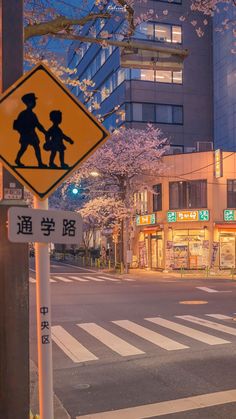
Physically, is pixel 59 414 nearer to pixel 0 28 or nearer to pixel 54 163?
pixel 54 163

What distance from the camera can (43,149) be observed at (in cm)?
426

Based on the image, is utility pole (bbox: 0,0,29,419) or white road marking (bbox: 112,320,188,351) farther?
white road marking (bbox: 112,320,188,351)

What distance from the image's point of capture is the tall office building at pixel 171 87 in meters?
51.1

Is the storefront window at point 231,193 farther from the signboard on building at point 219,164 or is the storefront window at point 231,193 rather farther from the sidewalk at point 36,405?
the sidewalk at point 36,405

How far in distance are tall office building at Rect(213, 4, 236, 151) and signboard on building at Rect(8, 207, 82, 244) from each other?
4763 cm

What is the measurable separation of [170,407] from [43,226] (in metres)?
3.89

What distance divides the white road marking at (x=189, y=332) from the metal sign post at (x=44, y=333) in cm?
755

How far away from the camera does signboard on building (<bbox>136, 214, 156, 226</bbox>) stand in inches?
1588

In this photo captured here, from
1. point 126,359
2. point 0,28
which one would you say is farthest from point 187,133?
point 0,28

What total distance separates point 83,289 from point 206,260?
15.5 m

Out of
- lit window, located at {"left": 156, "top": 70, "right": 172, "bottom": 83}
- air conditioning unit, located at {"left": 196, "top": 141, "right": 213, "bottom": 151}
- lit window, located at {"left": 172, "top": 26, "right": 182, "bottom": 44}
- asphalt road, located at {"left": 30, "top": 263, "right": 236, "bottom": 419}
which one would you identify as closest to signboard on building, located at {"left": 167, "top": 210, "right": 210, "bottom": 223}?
air conditioning unit, located at {"left": 196, "top": 141, "right": 213, "bottom": 151}

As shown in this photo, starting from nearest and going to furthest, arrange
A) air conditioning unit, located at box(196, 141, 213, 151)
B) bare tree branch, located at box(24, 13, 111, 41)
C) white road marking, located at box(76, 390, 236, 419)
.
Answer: white road marking, located at box(76, 390, 236, 419), bare tree branch, located at box(24, 13, 111, 41), air conditioning unit, located at box(196, 141, 213, 151)

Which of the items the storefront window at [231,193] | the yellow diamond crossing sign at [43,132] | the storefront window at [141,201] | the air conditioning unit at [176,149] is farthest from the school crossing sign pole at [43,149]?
the air conditioning unit at [176,149]

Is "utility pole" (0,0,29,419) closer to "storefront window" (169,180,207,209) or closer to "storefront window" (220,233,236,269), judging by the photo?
"storefront window" (169,180,207,209)
